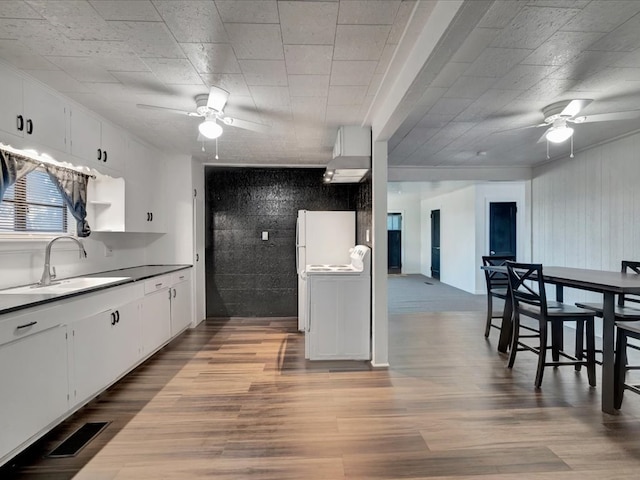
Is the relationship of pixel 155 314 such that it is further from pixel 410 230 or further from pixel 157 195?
pixel 410 230

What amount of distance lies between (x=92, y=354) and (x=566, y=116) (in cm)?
424

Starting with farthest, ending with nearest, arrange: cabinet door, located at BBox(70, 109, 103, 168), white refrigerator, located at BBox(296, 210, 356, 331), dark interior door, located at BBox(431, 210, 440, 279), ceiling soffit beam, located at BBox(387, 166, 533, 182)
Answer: dark interior door, located at BBox(431, 210, 440, 279), ceiling soffit beam, located at BBox(387, 166, 533, 182), white refrigerator, located at BBox(296, 210, 356, 331), cabinet door, located at BBox(70, 109, 103, 168)

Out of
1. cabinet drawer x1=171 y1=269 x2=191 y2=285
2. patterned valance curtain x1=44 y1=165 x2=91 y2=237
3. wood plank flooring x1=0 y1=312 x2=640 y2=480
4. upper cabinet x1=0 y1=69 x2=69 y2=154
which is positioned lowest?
wood plank flooring x1=0 y1=312 x2=640 y2=480

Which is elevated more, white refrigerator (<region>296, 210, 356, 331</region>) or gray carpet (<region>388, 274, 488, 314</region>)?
white refrigerator (<region>296, 210, 356, 331</region>)

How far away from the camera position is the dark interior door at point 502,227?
289 inches

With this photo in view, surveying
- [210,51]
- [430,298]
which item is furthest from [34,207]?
[430,298]

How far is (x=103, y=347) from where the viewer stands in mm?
2467

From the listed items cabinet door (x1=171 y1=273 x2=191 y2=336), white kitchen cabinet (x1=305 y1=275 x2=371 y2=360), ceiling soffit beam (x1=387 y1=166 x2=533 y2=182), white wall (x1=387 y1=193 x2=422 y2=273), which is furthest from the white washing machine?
white wall (x1=387 y1=193 x2=422 y2=273)

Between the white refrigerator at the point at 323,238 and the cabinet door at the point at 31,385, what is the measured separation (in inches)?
107

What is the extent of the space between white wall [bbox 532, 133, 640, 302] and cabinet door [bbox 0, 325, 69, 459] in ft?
17.7

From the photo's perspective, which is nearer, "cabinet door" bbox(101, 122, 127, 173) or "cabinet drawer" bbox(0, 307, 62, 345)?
"cabinet drawer" bbox(0, 307, 62, 345)

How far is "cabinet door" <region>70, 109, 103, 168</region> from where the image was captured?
2730 mm

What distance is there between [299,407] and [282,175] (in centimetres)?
346

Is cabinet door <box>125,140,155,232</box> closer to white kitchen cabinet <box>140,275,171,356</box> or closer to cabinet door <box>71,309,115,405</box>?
white kitchen cabinet <box>140,275,171,356</box>
